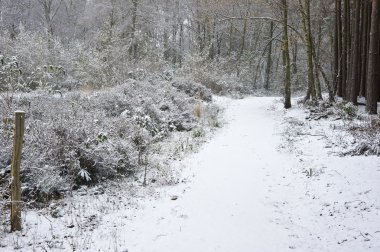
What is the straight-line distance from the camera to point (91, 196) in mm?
6383

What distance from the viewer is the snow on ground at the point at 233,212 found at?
4.71 m

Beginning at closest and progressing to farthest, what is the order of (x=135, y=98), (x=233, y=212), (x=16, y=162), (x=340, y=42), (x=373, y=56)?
(x=16, y=162), (x=233, y=212), (x=373, y=56), (x=135, y=98), (x=340, y=42)

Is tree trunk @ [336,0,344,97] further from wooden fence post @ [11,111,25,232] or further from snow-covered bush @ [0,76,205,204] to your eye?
wooden fence post @ [11,111,25,232]

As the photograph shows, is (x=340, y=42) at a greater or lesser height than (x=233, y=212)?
greater

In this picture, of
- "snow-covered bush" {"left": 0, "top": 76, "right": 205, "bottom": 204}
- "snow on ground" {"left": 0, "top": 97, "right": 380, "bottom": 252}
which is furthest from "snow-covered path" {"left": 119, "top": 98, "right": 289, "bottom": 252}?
"snow-covered bush" {"left": 0, "top": 76, "right": 205, "bottom": 204}

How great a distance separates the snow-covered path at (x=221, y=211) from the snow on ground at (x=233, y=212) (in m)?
0.02

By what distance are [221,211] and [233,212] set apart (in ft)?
0.68

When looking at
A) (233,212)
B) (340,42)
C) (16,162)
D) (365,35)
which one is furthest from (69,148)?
(340,42)

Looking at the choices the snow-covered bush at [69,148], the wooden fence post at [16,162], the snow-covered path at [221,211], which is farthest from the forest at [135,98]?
the snow-covered path at [221,211]

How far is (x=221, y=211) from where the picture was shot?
19.1 feet

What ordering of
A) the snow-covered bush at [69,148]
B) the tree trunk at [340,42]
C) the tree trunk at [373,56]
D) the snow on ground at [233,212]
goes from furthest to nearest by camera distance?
the tree trunk at [340,42] < the tree trunk at [373,56] < the snow-covered bush at [69,148] < the snow on ground at [233,212]

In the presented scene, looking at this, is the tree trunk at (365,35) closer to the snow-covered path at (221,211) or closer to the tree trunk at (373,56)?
the tree trunk at (373,56)

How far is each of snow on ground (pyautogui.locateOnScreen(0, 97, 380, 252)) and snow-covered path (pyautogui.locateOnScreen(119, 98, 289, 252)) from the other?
0.02 metres

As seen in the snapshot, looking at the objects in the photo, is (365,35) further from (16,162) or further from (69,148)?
(16,162)
